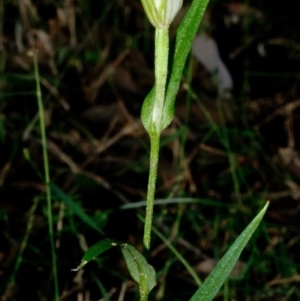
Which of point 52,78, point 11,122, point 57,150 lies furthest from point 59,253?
point 52,78

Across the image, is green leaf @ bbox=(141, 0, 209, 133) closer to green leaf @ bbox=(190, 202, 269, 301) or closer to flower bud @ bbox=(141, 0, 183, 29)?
flower bud @ bbox=(141, 0, 183, 29)

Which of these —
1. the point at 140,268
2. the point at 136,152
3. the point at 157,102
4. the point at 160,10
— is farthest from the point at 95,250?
the point at 136,152

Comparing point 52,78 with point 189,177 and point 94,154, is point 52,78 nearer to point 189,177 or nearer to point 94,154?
point 94,154

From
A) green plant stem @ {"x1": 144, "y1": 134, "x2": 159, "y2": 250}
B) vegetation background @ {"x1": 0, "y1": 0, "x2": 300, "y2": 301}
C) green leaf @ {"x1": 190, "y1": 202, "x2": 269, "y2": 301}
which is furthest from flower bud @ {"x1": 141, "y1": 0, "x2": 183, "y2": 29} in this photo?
vegetation background @ {"x1": 0, "y1": 0, "x2": 300, "y2": 301}

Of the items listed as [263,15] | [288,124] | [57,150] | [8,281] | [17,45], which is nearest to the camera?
[8,281]

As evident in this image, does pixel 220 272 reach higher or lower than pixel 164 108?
lower

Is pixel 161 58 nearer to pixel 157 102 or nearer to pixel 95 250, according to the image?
pixel 157 102
